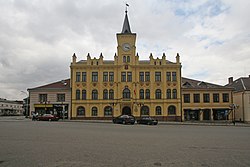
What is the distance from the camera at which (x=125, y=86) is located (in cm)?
5362

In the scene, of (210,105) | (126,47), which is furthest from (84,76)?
(210,105)

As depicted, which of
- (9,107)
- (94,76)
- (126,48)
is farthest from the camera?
(9,107)

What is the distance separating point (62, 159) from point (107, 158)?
1541 mm

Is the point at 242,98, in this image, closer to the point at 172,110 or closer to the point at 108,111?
the point at 172,110

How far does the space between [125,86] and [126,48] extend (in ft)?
24.9

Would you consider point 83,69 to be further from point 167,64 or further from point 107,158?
point 107,158

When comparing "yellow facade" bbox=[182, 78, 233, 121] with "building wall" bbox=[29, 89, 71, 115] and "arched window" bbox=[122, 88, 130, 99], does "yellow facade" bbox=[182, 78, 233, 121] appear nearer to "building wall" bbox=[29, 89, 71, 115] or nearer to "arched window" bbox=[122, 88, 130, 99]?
"arched window" bbox=[122, 88, 130, 99]

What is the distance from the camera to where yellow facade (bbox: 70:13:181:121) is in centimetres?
5309

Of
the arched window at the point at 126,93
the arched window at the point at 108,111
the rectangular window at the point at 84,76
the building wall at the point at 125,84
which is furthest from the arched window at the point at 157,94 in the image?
the rectangular window at the point at 84,76

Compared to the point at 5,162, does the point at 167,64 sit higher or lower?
higher

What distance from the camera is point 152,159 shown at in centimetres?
958

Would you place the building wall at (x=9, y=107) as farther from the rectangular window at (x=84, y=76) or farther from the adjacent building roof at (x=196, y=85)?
the adjacent building roof at (x=196, y=85)

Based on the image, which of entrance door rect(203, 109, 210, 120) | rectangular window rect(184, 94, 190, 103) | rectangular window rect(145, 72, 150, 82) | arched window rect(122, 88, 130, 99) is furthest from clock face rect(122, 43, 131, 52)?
entrance door rect(203, 109, 210, 120)

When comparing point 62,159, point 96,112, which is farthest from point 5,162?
point 96,112
